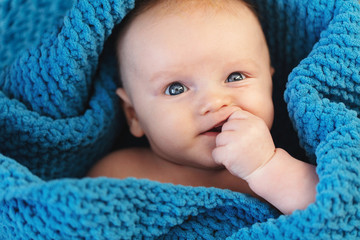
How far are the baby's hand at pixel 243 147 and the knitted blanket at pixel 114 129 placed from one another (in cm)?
7

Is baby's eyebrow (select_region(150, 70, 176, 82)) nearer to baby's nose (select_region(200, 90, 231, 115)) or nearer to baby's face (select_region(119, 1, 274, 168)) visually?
baby's face (select_region(119, 1, 274, 168))

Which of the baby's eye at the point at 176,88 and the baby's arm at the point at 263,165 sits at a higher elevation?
the baby's eye at the point at 176,88

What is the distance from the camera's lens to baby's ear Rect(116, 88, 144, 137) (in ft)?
4.32

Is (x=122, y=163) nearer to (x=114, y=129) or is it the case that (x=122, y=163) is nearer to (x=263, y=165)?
(x=114, y=129)

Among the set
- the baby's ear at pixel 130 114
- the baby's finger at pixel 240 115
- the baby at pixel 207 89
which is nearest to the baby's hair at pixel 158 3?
the baby at pixel 207 89

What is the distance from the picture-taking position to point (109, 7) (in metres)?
1.13

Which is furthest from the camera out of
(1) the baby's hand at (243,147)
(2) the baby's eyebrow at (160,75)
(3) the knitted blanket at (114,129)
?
(2) the baby's eyebrow at (160,75)

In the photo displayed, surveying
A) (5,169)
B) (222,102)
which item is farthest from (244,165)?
(5,169)

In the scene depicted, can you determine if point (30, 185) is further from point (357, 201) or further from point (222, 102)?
point (357, 201)

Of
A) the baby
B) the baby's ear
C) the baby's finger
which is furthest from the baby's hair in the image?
the baby's finger

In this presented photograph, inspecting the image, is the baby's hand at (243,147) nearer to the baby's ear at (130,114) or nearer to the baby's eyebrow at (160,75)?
the baby's eyebrow at (160,75)

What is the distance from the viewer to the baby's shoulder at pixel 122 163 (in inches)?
52.9

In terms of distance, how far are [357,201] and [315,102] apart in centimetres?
26

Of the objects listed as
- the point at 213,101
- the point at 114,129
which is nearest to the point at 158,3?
the point at 213,101
